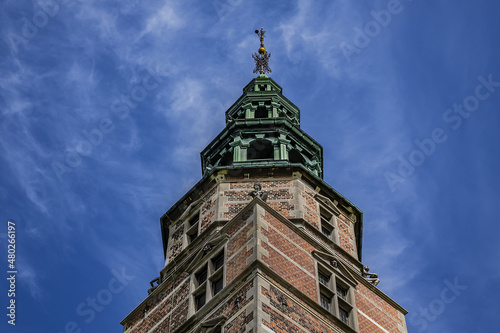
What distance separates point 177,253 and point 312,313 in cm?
893

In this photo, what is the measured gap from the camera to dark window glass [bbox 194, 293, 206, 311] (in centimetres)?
3050

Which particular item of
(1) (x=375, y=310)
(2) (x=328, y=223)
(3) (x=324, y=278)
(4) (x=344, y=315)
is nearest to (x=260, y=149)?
(2) (x=328, y=223)

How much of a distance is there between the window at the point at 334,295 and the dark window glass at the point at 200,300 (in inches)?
151

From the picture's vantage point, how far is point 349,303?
31.6m

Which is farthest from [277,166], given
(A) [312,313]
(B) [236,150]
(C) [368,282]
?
(A) [312,313]

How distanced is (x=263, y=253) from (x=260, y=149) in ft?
44.4

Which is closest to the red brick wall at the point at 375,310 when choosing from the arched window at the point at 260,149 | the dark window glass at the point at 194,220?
the dark window glass at the point at 194,220

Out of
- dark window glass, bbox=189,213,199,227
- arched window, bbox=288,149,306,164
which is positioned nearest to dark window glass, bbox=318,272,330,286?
dark window glass, bbox=189,213,199,227

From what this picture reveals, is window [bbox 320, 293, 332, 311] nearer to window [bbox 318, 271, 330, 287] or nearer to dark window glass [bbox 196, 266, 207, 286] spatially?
window [bbox 318, 271, 330, 287]

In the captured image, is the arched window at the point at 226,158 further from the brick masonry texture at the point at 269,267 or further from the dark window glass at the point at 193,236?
the dark window glass at the point at 193,236

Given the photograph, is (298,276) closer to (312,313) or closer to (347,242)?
(312,313)

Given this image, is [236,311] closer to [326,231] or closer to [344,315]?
[344,315]

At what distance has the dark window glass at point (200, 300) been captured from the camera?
30.5m

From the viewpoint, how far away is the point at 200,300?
30922 millimetres
